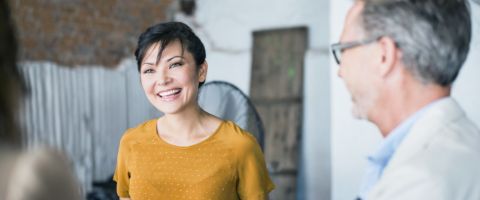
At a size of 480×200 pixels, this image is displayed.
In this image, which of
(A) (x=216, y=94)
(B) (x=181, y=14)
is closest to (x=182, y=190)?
(A) (x=216, y=94)

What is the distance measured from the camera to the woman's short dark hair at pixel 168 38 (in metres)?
1.45

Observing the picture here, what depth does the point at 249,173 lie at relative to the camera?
1467mm

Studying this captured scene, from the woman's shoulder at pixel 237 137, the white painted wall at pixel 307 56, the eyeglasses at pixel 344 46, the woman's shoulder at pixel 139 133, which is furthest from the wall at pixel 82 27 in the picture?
the eyeglasses at pixel 344 46

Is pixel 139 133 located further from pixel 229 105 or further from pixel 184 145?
pixel 229 105

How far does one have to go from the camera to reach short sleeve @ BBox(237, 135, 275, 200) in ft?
4.80

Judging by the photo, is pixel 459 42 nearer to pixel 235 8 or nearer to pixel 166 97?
pixel 166 97

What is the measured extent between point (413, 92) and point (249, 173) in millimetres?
612

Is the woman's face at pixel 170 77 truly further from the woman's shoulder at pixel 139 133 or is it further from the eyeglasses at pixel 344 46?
the eyeglasses at pixel 344 46

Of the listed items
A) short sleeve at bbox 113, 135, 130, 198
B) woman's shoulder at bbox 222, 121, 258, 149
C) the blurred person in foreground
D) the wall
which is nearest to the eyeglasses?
woman's shoulder at bbox 222, 121, 258, 149

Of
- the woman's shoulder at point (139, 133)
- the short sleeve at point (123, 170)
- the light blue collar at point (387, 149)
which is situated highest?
the light blue collar at point (387, 149)

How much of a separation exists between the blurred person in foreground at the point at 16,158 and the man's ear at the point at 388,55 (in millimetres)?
669

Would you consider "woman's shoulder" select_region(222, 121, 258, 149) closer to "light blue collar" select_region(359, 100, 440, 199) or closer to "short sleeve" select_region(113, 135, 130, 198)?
"short sleeve" select_region(113, 135, 130, 198)

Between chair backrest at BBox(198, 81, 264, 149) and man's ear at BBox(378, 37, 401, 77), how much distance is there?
1.07m

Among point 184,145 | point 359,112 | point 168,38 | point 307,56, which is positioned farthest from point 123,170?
point 307,56
